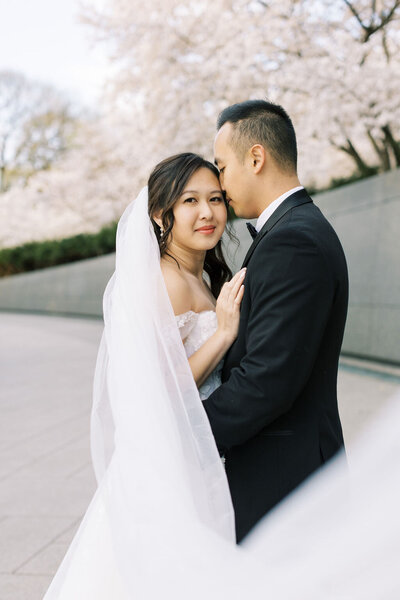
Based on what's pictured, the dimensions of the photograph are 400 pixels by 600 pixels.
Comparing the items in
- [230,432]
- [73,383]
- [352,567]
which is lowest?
[73,383]

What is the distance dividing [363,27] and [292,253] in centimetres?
1001

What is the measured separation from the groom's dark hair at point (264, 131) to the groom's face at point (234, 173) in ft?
0.07

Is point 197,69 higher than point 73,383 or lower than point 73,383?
higher

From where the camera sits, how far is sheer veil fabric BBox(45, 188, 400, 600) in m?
1.65

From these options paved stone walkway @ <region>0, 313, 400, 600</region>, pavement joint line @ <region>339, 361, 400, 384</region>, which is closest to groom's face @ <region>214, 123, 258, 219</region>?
paved stone walkway @ <region>0, 313, 400, 600</region>

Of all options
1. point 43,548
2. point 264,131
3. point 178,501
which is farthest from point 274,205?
point 43,548

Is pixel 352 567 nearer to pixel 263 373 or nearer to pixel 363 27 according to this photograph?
pixel 263 373

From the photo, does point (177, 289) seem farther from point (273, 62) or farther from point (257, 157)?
point (273, 62)

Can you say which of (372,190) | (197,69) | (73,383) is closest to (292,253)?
(73,383)

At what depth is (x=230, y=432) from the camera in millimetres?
1762

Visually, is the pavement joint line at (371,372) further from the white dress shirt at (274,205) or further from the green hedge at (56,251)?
the green hedge at (56,251)

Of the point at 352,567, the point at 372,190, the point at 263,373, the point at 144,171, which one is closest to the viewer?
the point at 352,567

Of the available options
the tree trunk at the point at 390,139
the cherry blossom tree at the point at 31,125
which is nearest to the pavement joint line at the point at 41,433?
the tree trunk at the point at 390,139

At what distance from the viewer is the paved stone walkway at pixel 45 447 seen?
11.6 ft
